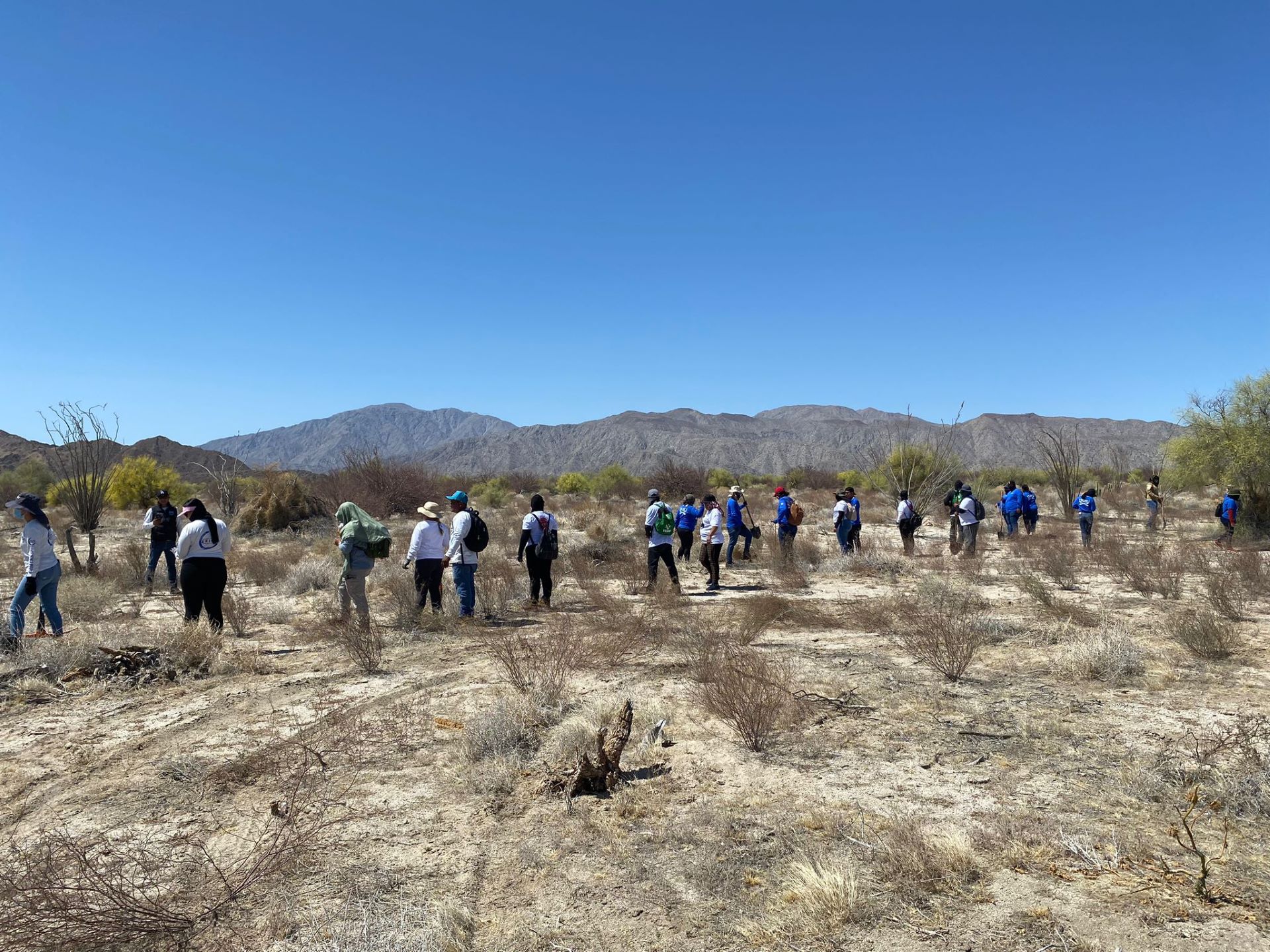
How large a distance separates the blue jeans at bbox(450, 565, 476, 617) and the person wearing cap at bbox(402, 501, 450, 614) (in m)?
0.23

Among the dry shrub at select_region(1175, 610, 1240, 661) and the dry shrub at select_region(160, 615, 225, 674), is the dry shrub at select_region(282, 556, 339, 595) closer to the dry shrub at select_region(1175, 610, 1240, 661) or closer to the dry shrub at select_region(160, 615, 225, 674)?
the dry shrub at select_region(160, 615, 225, 674)

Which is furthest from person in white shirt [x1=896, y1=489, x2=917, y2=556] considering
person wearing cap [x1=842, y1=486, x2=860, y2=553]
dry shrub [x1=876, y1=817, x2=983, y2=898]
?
dry shrub [x1=876, y1=817, x2=983, y2=898]

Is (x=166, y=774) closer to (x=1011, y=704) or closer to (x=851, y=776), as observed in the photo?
(x=851, y=776)

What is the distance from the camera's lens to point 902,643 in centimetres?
867

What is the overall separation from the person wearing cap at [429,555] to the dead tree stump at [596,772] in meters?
5.25

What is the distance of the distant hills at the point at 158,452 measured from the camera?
247 feet

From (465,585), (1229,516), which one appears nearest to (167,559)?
(465,585)

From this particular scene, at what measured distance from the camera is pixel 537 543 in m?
10.9

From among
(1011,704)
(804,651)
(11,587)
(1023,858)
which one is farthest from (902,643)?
(11,587)

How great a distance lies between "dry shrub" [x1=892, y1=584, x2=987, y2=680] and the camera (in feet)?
23.4

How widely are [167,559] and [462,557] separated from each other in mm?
7390

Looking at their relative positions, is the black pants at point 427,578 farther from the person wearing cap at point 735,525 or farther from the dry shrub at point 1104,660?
the dry shrub at point 1104,660

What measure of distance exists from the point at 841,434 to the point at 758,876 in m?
152

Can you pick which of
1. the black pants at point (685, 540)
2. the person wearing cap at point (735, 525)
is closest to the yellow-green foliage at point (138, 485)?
the person wearing cap at point (735, 525)
